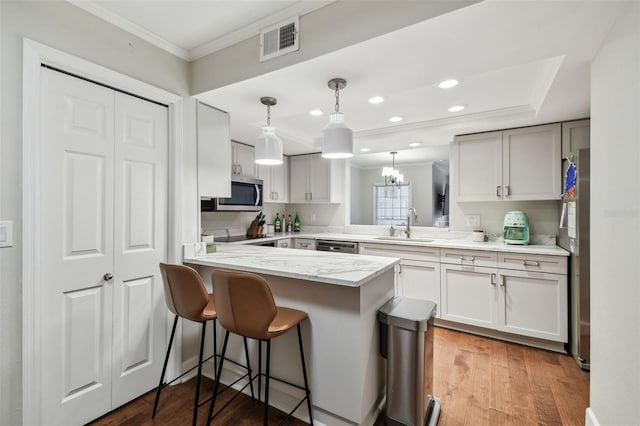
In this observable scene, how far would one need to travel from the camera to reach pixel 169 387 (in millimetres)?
2072

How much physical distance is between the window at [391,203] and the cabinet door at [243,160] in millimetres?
3663

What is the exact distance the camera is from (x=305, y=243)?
4.19 metres

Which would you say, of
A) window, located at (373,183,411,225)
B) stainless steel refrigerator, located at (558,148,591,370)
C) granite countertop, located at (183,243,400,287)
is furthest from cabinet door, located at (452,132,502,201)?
window, located at (373,183,411,225)

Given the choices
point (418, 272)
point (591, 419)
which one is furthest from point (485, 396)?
point (418, 272)

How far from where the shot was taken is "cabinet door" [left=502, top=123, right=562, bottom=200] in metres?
2.84

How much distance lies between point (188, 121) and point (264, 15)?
95 centimetres

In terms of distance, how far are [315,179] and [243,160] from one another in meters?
1.13

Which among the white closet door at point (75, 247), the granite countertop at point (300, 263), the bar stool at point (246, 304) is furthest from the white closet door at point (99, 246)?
the bar stool at point (246, 304)

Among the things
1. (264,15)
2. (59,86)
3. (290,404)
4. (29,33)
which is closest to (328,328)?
(290,404)

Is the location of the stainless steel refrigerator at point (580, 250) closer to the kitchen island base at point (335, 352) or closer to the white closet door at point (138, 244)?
the kitchen island base at point (335, 352)

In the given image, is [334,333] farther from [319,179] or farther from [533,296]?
[319,179]

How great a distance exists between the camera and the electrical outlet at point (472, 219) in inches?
136

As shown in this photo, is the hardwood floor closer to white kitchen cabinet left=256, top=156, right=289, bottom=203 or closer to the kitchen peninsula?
the kitchen peninsula

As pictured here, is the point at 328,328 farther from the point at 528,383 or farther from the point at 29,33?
the point at 29,33
